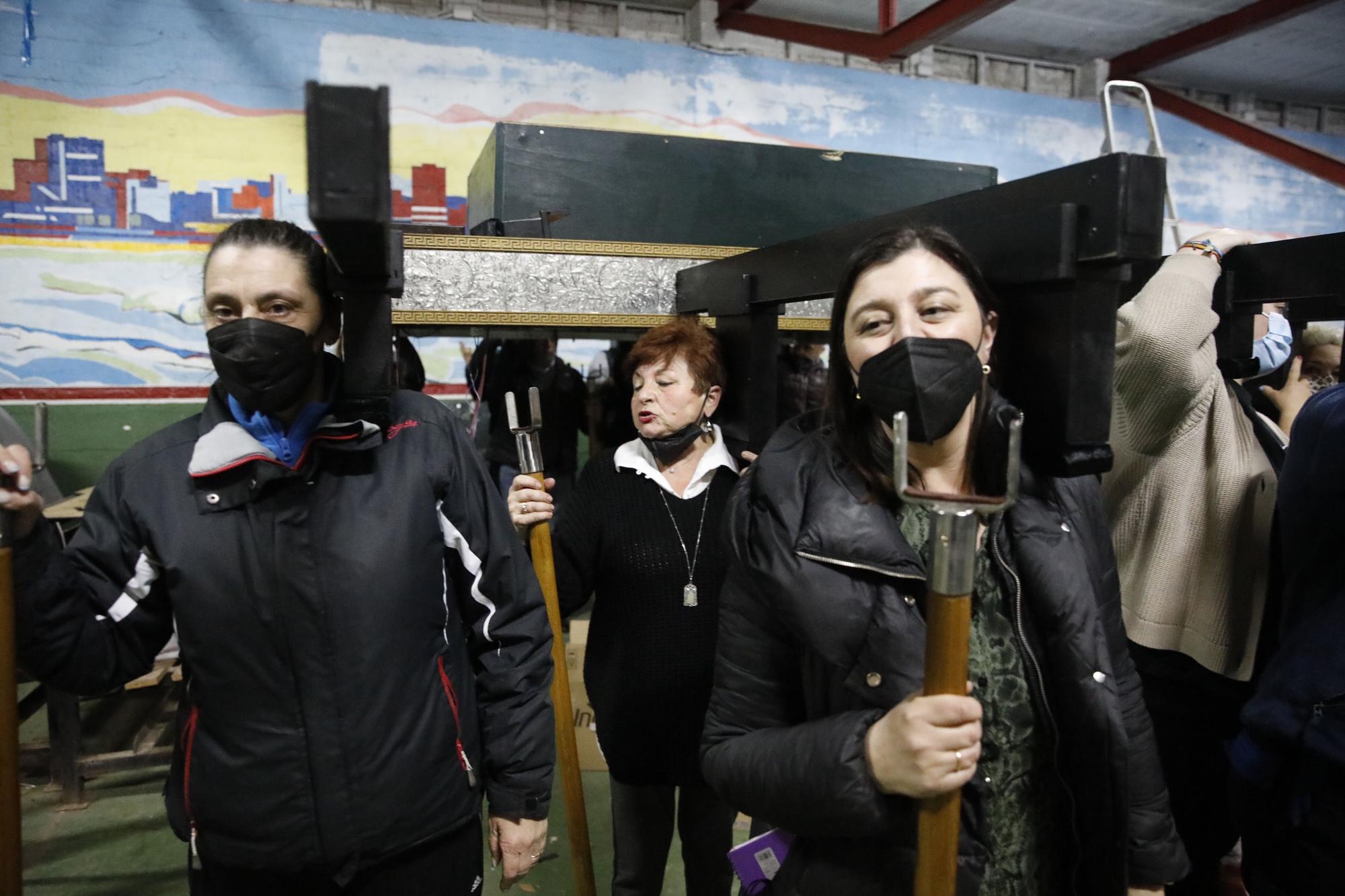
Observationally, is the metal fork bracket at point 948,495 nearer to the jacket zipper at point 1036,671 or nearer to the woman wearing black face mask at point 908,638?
the woman wearing black face mask at point 908,638

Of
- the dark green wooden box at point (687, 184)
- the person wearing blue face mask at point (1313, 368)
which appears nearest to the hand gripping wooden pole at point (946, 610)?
the dark green wooden box at point (687, 184)

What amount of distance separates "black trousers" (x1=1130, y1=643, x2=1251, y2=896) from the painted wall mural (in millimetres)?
4469

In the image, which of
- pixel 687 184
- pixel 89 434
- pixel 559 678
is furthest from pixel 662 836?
pixel 89 434

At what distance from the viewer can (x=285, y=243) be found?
4.60 ft

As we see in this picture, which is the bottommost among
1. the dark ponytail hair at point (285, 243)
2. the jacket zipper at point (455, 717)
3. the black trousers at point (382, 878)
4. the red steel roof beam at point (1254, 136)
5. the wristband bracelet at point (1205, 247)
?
the black trousers at point (382, 878)

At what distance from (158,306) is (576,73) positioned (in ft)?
10.3

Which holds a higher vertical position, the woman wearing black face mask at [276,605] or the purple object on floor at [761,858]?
the woman wearing black face mask at [276,605]

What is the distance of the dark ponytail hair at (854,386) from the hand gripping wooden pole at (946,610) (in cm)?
30

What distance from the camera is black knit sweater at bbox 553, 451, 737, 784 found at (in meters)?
2.10

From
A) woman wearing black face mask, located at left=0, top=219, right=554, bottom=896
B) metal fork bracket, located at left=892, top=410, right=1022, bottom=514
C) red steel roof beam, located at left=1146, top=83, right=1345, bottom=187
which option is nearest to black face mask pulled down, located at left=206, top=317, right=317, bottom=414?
woman wearing black face mask, located at left=0, top=219, right=554, bottom=896

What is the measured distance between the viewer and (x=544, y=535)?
207cm

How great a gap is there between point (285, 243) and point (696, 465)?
1190 mm

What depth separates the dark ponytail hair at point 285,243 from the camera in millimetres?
1381

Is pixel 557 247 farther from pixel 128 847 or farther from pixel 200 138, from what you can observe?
pixel 200 138
